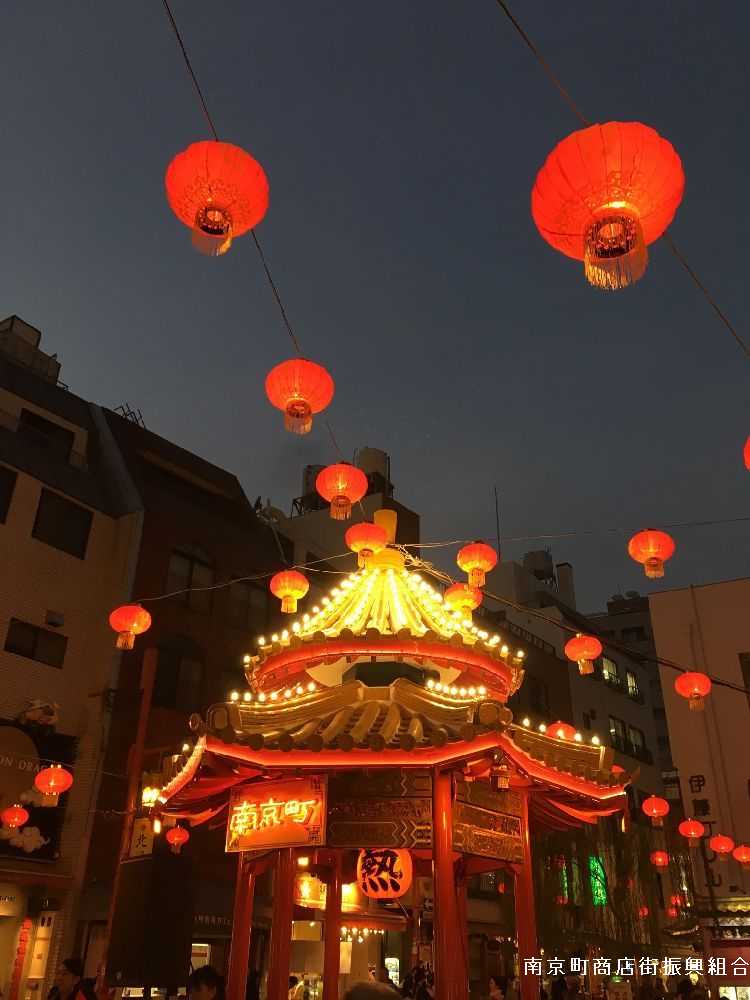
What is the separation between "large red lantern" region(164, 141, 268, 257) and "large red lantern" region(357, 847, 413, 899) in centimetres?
781

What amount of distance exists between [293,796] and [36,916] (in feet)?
62.7

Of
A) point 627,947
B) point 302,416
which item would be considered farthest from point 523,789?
point 627,947

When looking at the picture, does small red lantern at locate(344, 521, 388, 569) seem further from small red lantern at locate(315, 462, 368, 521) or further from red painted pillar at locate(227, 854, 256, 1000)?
red painted pillar at locate(227, 854, 256, 1000)

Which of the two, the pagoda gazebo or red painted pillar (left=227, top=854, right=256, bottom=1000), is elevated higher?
the pagoda gazebo

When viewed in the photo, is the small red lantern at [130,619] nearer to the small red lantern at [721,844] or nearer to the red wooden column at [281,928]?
the red wooden column at [281,928]

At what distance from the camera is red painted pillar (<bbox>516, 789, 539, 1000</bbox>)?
9.73 m

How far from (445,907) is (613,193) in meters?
7.38

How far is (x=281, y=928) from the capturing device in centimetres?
934

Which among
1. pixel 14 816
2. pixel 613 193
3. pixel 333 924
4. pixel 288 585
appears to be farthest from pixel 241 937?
pixel 14 816

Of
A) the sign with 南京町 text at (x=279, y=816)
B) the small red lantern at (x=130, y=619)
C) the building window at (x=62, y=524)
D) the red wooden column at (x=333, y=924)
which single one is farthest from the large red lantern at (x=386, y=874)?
the building window at (x=62, y=524)

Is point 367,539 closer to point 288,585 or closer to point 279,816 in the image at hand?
point 279,816

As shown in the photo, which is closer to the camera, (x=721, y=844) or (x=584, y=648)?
(x=584, y=648)

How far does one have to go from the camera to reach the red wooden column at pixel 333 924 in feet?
38.5

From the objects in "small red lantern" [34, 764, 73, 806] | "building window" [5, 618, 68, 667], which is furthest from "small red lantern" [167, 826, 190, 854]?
"building window" [5, 618, 68, 667]
